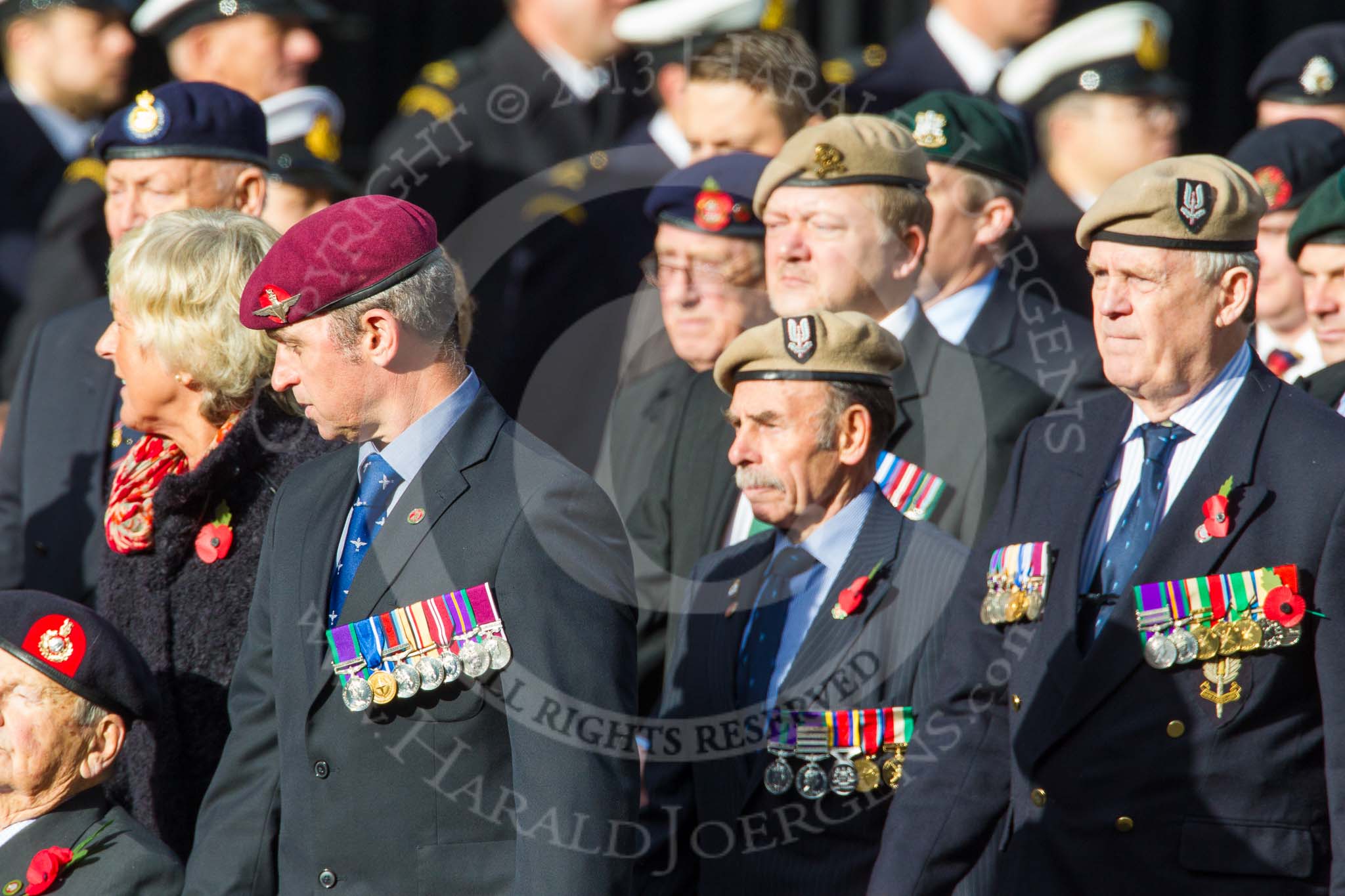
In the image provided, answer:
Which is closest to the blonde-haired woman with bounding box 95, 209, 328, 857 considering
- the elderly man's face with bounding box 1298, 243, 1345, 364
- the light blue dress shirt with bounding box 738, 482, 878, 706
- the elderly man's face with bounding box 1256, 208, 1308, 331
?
the light blue dress shirt with bounding box 738, 482, 878, 706

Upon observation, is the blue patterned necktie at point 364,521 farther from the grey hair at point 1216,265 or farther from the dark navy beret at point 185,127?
the dark navy beret at point 185,127

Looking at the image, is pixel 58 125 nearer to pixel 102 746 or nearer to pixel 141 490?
pixel 141 490

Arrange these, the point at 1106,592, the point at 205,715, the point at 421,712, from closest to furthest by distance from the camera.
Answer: the point at 421,712 → the point at 1106,592 → the point at 205,715

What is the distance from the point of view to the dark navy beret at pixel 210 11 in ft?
21.7

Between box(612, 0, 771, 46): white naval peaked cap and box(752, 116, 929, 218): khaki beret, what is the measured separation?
5.10 feet

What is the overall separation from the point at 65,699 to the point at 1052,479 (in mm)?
1932

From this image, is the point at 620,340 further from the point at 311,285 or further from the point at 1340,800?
the point at 1340,800

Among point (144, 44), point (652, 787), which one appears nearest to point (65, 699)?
point (652, 787)

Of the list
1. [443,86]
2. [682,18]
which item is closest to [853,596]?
[682,18]

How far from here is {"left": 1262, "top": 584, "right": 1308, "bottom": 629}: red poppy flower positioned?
3092mm

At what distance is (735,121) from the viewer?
5.52 metres

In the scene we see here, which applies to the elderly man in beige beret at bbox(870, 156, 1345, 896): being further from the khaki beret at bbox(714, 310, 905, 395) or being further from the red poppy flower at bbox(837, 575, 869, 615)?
the khaki beret at bbox(714, 310, 905, 395)

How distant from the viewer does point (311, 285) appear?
2.98 metres

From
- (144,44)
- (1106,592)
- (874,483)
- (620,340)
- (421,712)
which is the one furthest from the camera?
(144,44)
